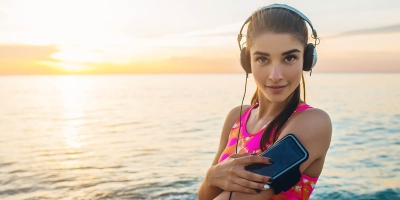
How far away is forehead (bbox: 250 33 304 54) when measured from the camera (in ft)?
8.02

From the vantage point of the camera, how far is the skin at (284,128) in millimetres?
2309

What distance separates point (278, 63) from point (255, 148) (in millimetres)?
581

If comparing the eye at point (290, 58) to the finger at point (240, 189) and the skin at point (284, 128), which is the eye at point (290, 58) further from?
the finger at point (240, 189)

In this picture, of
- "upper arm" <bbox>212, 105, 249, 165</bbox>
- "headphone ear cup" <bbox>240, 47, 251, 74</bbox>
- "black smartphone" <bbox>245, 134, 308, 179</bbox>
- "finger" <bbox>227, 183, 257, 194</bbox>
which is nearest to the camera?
"black smartphone" <bbox>245, 134, 308, 179</bbox>

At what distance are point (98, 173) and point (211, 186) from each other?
1074 centimetres

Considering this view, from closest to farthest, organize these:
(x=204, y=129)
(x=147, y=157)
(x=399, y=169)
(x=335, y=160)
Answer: (x=399, y=169) → (x=335, y=160) → (x=147, y=157) → (x=204, y=129)

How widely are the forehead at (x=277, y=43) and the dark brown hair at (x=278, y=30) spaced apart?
2 cm

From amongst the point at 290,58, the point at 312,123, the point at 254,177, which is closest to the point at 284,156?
the point at 254,177

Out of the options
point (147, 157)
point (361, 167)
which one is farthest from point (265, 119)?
point (147, 157)

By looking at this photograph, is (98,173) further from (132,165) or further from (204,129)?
(204,129)

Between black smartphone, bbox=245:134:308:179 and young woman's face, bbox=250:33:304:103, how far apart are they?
0.39m

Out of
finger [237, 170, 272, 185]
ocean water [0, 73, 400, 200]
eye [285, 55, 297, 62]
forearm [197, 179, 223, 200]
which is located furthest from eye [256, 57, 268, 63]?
ocean water [0, 73, 400, 200]

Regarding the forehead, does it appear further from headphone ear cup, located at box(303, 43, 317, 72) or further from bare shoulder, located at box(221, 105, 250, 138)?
bare shoulder, located at box(221, 105, 250, 138)

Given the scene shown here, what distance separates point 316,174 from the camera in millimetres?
2451
